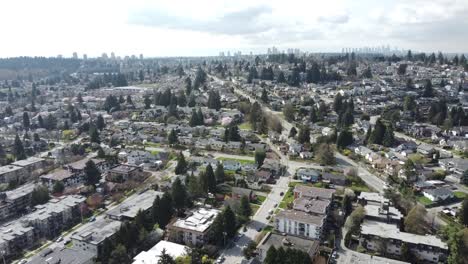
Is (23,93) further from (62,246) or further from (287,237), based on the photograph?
(287,237)

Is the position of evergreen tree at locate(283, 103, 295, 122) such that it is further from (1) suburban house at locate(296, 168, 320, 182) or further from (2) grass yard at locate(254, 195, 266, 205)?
(2) grass yard at locate(254, 195, 266, 205)

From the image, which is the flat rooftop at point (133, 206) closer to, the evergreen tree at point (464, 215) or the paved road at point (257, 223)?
the paved road at point (257, 223)

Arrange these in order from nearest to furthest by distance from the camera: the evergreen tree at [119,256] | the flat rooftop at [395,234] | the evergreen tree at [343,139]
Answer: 1. the evergreen tree at [119,256]
2. the flat rooftop at [395,234]
3. the evergreen tree at [343,139]

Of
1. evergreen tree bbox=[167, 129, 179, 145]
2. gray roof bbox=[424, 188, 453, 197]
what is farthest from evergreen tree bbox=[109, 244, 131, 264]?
evergreen tree bbox=[167, 129, 179, 145]

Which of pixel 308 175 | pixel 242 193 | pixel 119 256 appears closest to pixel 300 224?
pixel 242 193

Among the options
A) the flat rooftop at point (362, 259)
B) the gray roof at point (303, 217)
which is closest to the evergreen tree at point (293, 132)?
the gray roof at point (303, 217)

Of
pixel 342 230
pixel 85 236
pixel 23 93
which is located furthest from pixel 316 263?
pixel 23 93
